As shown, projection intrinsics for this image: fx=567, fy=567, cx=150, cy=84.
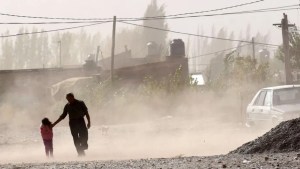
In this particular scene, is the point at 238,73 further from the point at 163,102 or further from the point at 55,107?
the point at 55,107

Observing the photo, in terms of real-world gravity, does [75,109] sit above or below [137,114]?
above

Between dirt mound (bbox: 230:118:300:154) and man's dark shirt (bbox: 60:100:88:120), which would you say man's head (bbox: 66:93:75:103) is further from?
dirt mound (bbox: 230:118:300:154)

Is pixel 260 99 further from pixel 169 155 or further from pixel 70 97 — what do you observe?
pixel 70 97

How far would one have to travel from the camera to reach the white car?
14.7 m

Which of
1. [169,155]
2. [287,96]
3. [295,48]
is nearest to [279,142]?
[169,155]

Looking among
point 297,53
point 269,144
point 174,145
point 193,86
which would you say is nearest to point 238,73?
point 193,86

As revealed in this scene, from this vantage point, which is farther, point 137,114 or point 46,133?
point 137,114

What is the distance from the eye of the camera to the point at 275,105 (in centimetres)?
1527

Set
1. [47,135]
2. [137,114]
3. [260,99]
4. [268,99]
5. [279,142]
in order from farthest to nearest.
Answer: [137,114], [260,99], [268,99], [47,135], [279,142]

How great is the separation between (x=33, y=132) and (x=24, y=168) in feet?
61.6

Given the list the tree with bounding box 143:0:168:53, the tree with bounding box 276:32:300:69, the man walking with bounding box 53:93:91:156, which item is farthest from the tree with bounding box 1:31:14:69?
the man walking with bounding box 53:93:91:156

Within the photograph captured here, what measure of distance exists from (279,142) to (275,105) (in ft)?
17.0

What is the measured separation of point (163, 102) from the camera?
3512cm

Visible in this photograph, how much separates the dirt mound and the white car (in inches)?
158
